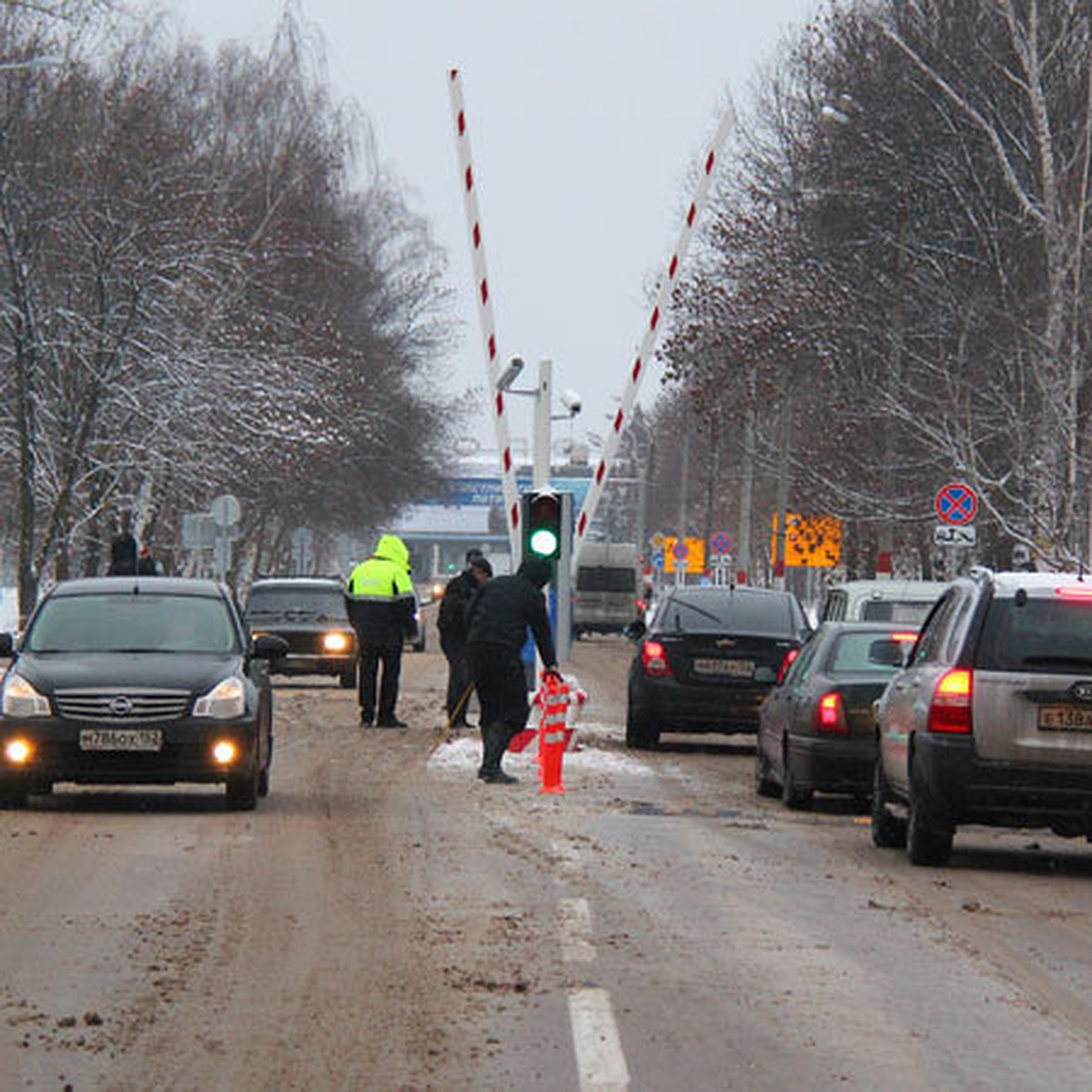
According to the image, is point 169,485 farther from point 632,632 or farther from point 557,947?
point 557,947

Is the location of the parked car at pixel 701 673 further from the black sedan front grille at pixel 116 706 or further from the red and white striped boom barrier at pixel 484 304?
the black sedan front grille at pixel 116 706

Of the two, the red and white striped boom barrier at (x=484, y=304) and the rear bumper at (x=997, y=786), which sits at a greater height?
the red and white striped boom barrier at (x=484, y=304)

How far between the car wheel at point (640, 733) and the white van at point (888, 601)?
1.92m

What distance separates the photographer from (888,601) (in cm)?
2736

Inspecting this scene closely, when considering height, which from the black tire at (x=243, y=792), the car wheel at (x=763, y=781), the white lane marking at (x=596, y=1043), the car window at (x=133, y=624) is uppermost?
the car window at (x=133, y=624)

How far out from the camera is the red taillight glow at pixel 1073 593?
15.7 m

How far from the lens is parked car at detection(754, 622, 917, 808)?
65.4ft

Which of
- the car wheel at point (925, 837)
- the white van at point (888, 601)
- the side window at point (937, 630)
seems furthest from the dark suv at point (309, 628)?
the car wheel at point (925, 837)

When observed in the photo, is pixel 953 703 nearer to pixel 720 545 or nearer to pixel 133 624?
pixel 133 624

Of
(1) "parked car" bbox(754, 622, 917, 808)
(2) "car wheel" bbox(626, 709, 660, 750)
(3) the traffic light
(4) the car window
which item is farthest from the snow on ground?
(4) the car window

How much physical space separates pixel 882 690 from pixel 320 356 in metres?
46.8

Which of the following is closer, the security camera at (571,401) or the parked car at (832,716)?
the parked car at (832,716)

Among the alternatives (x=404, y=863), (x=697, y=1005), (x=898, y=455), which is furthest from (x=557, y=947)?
(x=898, y=455)

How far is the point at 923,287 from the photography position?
2039 inches
